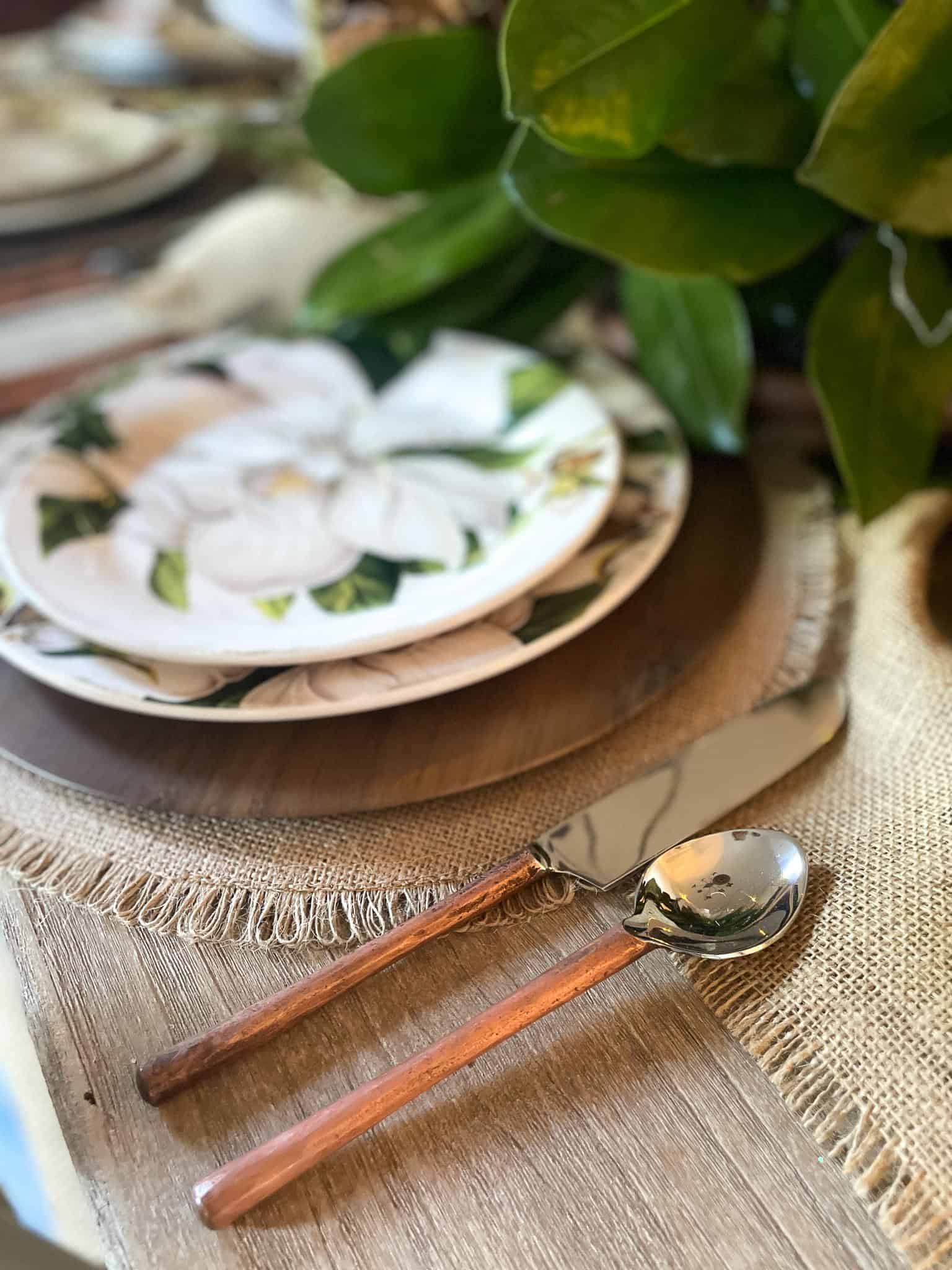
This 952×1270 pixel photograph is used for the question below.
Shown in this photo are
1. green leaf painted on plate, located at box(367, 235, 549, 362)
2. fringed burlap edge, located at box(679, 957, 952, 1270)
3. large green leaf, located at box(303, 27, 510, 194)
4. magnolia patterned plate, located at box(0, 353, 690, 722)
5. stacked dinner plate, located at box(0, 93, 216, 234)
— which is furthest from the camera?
stacked dinner plate, located at box(0, 93, 216, 234)

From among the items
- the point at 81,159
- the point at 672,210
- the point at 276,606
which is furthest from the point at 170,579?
the point at 81,159

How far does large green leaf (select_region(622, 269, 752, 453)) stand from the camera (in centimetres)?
48

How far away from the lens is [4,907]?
1.13ft

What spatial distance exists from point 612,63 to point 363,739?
0.26 meters

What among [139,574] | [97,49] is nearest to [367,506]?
[139,574]

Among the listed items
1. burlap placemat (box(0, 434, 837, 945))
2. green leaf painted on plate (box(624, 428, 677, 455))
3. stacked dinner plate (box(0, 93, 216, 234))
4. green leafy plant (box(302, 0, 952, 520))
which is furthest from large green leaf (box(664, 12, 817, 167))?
stacked dinner plate (box(0, 93, 216, 234))

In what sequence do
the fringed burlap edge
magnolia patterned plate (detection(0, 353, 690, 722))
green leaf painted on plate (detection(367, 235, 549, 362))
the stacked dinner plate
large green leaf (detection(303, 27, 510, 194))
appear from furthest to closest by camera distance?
the stacked dinner plate
green leaf painted on plate (detection(367, 235, 549, 362))
large green leaf (detection(303, 27, 510, 194))
magnolia patterned plate (detection(0, 353, 690, 722))
the fringed burlap edge

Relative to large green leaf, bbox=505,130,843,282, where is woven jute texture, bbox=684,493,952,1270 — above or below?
below

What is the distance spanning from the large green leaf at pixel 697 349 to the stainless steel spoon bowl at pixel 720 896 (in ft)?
0.79

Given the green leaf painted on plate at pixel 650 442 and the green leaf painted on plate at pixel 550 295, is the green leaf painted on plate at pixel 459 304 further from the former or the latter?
the green leaf painted on plate at pixel 650 442

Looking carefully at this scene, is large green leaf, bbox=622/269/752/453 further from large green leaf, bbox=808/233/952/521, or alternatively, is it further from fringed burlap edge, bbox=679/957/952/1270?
fringed burlap edge, bbox=679/957/952/1270

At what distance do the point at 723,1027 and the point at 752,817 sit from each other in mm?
78

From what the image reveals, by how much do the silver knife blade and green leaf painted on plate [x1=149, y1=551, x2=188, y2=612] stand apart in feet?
0.61

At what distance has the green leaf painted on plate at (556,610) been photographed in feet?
1.25
